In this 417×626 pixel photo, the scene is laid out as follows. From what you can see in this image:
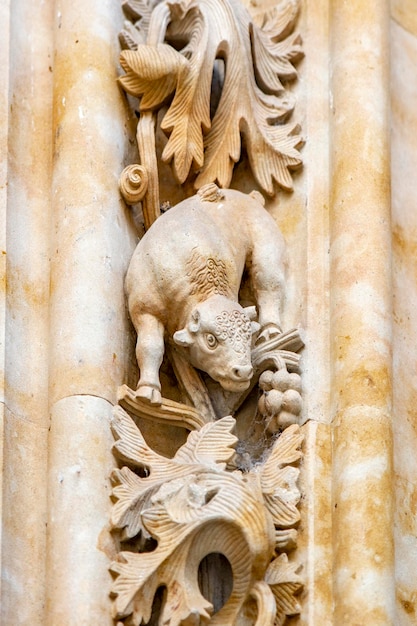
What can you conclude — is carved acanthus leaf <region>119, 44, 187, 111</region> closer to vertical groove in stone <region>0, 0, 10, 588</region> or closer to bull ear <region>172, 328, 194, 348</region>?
vertical groove in stone <region>0, 0, 10, 588</region>

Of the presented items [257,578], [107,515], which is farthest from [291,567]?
[107,515]

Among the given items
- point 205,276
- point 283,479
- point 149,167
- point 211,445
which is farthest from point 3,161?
point 283,479

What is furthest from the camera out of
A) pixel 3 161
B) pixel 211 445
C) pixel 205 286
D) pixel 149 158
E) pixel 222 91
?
pixel 222 91

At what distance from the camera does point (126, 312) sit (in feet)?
14.3

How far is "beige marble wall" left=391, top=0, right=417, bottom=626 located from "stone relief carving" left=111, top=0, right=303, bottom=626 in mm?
248

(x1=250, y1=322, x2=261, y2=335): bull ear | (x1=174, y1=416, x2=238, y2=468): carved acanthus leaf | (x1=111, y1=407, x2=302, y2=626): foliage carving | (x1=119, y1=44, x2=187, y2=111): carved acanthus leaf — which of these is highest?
(x1=119, y1=44, x2=187, y2=111): carved acanthus leaf

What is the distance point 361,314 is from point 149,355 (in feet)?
1.45

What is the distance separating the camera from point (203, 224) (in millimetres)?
4375

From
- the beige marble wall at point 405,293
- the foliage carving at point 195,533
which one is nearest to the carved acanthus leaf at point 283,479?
the foliage carving at point 195,533

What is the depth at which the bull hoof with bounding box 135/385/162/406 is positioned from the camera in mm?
4230

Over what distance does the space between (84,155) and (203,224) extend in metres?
0.29

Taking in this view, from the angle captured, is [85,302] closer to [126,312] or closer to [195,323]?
[126,312]

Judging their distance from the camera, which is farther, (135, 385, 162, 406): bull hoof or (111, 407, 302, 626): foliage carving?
(135, 385, 162, 406): bull hoof

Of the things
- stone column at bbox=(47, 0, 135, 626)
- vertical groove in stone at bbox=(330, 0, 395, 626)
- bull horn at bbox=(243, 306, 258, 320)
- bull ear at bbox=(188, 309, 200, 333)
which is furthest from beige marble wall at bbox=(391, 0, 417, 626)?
stone column at bbox=(47, 0, 135, 626)
